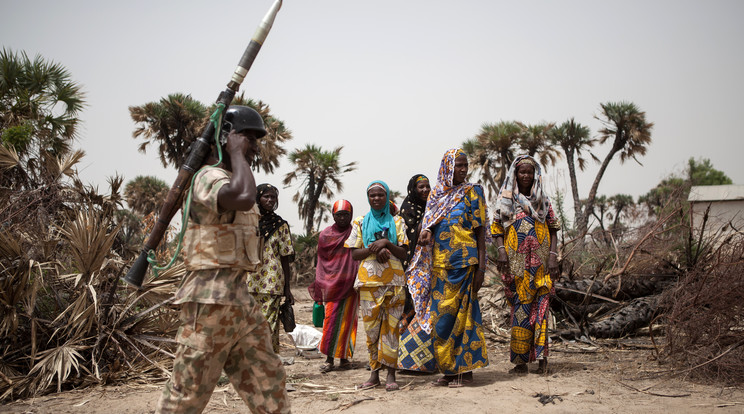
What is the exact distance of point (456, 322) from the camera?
4.81 m

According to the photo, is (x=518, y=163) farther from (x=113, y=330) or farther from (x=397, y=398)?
(x=113, y=330)

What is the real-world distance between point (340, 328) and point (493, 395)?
2062 millimetres

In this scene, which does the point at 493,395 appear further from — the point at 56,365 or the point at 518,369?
the point at 56,365

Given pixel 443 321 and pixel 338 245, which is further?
pixel 338 245

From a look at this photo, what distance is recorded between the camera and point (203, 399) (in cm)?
247

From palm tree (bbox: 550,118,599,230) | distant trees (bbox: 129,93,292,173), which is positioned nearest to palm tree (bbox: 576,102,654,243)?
palm tree (bbox: 550,118,599,230)

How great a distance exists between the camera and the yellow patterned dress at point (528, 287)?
5.05 metres

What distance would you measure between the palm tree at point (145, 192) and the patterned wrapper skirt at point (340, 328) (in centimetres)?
→ 2322

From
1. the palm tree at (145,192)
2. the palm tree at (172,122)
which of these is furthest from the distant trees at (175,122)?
Answer: the palm tree at (145,192)

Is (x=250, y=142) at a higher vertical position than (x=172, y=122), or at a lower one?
lower

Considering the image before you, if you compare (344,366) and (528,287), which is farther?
(344,366)

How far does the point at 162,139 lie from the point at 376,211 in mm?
17224

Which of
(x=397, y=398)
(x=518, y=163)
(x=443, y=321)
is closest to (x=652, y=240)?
(x=518, y=163)

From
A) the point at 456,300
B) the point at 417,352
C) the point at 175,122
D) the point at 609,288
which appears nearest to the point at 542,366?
the point at 456,300
